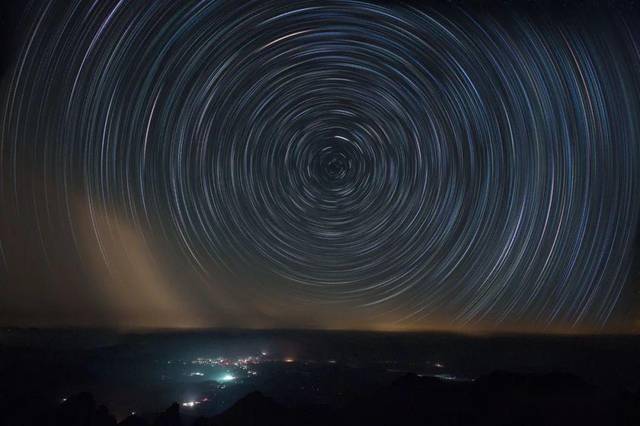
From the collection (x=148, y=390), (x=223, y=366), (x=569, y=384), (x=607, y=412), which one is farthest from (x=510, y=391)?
(x=148, y=390)

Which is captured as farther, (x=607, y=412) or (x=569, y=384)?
(x=569, y=384)

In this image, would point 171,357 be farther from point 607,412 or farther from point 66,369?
point 607,412

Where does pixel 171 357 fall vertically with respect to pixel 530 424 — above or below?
above

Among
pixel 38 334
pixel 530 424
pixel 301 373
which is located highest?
pixel 38 334

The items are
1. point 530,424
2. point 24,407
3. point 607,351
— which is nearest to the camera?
point 530,424

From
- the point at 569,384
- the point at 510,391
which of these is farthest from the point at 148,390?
the point at 569,384

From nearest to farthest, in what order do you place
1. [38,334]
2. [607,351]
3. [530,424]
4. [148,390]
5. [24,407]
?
[530,424]
[24,407]
[148,390]
[607,351]
[38,334]

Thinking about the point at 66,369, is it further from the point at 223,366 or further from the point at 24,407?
the point at 223,366
